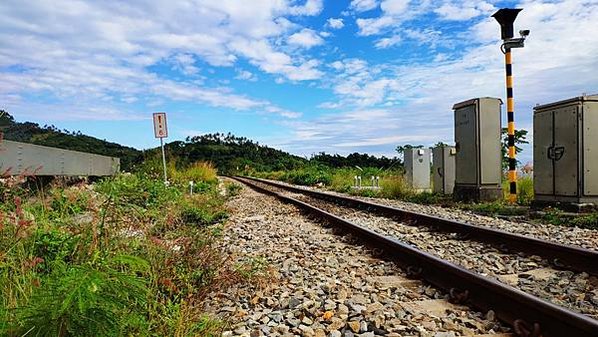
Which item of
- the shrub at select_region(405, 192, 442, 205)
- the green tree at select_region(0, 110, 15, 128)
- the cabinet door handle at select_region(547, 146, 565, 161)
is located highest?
the green tree at select_region(0, 110, 15, 128)

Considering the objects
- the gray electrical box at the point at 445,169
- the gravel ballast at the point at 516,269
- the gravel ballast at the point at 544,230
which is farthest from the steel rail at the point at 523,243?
the gray electrical box at the point at 445,169

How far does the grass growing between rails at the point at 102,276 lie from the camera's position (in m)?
1.88

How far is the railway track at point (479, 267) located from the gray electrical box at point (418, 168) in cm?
735

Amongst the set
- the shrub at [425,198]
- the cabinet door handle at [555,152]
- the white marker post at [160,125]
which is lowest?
the shrub at [425,198]

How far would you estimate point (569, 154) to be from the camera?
8523 mm

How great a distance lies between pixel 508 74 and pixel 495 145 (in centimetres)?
162

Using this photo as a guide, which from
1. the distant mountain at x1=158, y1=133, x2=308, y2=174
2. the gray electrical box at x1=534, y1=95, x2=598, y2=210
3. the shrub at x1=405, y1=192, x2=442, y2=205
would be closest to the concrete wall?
the shrub at x1=405, y1=192, x2=442, y2=205

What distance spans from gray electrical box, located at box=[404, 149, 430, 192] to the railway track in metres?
7.35

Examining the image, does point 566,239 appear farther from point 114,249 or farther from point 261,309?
point 114,249

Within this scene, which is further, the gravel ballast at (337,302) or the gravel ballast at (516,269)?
the gravel ballast at (516,269)

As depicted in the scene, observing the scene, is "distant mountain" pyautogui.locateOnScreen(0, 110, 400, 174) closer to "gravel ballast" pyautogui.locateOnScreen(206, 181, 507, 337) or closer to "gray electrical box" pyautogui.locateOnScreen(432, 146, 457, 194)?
"gray electrical box" pyautogui.locateOnScreen(432, 146, 457, 194)

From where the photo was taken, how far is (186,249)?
3994 millimetres

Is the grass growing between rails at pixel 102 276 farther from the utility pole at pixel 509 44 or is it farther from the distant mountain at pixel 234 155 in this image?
the distant mountain at pixel 234 155

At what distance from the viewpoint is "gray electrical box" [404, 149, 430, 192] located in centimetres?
1554
